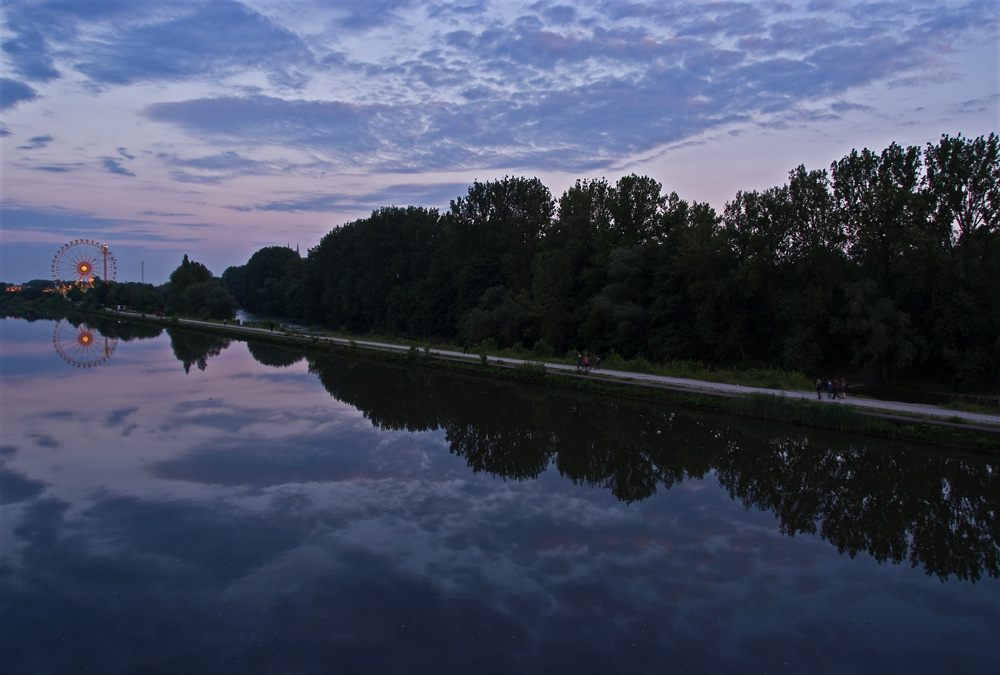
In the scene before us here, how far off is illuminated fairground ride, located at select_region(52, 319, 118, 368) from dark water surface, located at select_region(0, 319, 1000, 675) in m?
18.3

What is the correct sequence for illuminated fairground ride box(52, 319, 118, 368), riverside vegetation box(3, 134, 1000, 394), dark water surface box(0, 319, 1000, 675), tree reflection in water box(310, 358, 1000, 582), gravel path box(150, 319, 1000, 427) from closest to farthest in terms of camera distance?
1. dark water surface box(0, 319, 1000, 675)
2. tree reflection in water box(310, 358, 1000, 582)
3. gravel path box(150, 319, 1000, 427)
4. riverside vegetation box(3, 134, 1000, 394)
5. illuminated fairground ride box(52, 319, 118, 368)

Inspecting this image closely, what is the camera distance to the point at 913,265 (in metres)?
25.4

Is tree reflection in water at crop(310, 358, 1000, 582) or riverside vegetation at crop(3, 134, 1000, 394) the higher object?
riverside vegetation at crop(3, 134, 1000, 394)

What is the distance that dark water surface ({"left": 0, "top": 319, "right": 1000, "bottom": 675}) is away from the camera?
713 centimetres

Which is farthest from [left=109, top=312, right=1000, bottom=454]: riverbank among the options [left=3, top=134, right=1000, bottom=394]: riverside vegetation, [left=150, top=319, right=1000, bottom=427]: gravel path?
[left=3, top=134, right=1000, bottom=394]: riverside vegetation

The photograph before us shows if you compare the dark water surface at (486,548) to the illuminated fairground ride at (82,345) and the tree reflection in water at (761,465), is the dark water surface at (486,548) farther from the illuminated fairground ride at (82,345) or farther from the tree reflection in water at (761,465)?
the illuminated fairground ride at (82,345)

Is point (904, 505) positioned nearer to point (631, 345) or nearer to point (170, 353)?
point (631, 345)

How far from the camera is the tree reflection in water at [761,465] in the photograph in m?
10.8

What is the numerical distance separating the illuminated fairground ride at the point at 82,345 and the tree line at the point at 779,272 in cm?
2387

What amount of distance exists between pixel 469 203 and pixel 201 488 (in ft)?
169

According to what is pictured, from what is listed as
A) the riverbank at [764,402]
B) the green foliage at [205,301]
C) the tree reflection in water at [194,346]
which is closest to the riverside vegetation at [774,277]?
the riverbank at [764,402]

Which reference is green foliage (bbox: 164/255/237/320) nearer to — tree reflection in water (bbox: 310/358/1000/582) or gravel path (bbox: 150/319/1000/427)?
gravel path (bbox: 150/319/1000/427)

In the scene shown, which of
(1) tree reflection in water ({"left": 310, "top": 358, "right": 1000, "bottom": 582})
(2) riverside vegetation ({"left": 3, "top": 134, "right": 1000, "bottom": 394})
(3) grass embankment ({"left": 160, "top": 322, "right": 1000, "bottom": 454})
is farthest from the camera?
(2) riverside vegetation ({"left": 3, "top": 134, "right": 1000, "bottom": 394})

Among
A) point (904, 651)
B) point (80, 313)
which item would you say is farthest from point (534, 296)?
point (80, 313)
